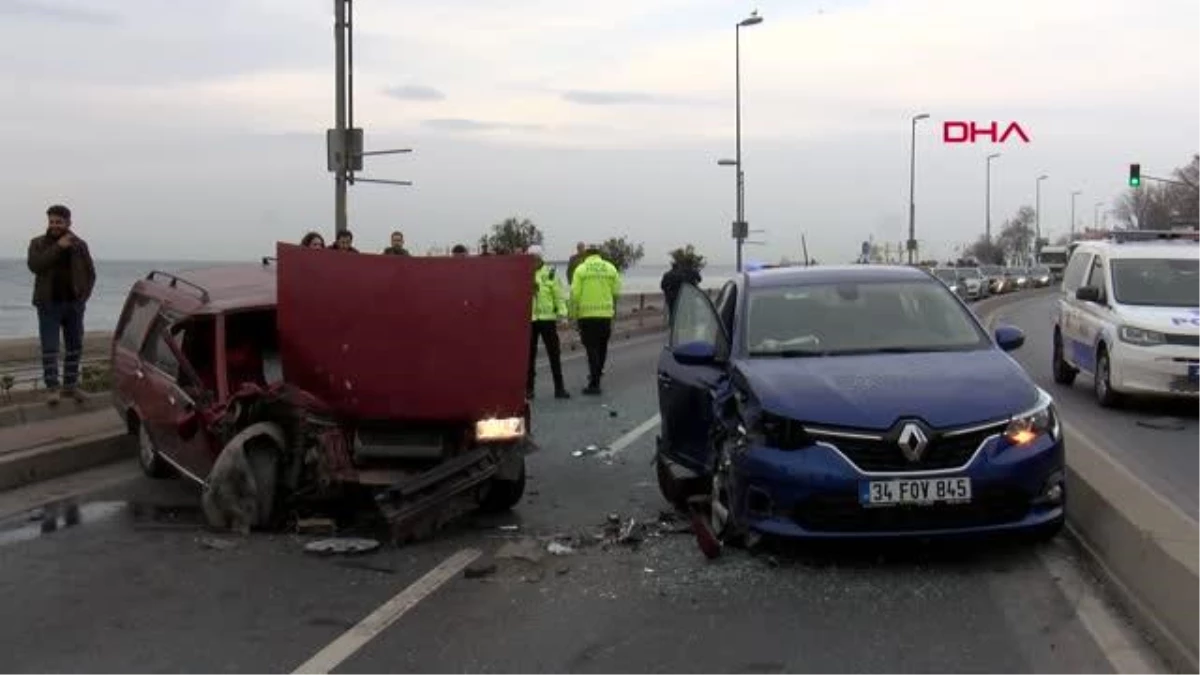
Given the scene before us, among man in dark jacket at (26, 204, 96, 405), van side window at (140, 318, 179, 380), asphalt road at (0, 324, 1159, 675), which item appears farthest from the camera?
man in dark jacket at (26, 204, 96, 405)

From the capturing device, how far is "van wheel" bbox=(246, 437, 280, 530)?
7355mm

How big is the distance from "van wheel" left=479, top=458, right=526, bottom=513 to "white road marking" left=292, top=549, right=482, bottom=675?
2.82 ft

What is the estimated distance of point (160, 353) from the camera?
878 centimetres

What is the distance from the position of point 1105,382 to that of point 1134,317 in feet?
2.76

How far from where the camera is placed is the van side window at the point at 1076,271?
14.3 meters

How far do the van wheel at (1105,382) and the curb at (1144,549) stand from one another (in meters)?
5.52

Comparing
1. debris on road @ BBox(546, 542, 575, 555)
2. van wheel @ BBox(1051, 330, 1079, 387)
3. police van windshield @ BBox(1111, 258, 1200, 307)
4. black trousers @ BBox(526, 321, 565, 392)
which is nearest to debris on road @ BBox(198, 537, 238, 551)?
debris on road @ BBox(546, 542, 575, 555)

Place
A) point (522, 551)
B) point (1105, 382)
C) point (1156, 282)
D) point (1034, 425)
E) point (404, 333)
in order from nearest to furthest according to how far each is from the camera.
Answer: point (1034, 425) < point (522, 551) < point (404, 333) < point (1105, 382) < point (1156, 282)

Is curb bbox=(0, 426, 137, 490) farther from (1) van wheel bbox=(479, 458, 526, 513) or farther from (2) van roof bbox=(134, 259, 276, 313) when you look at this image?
(1) van wheel bbox=(479, 458, 526, 513)

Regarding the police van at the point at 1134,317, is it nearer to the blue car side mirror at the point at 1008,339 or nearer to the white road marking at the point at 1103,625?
the blue car side mirror at the point at 1008,339

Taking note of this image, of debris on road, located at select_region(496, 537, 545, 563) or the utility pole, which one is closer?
debris on road, located at select_region(496, 537, 545, 563)

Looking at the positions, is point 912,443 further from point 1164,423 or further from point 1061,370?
point 1061,370

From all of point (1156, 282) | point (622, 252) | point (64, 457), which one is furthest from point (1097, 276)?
point (622, 252)

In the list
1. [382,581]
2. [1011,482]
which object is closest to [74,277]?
[382,581]
